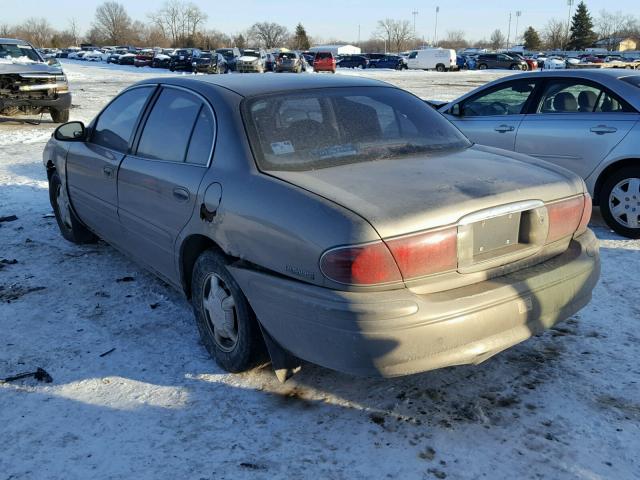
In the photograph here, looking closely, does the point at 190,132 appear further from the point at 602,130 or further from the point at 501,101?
the point at 501,101

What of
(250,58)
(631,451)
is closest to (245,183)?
(631,451)

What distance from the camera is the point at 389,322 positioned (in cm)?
251

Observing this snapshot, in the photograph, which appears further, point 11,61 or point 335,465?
point 11,61

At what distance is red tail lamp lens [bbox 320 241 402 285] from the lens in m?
2.50

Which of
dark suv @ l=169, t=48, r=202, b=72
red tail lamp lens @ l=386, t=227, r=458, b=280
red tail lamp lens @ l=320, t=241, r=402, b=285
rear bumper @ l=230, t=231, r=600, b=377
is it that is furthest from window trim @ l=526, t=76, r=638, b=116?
dark suv @ l=169, t=48, r=202, b=72

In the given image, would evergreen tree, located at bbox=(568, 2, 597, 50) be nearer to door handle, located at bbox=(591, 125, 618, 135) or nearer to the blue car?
the blue car

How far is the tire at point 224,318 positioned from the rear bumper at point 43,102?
12068 millimetres

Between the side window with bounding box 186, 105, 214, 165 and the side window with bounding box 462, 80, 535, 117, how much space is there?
13.3 ft

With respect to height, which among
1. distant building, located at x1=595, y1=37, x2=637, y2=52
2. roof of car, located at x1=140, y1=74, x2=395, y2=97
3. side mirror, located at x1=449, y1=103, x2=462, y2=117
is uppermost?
distant building, located at x1=595, y1=37, x2=637, y2=52

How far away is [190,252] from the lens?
3520mm

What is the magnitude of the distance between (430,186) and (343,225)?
574mm

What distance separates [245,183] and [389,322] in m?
1.00

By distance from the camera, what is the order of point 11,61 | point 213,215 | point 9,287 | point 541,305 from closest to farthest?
1. point 541,305
2. point 213,215
3. point 9,287
4. point 11,61

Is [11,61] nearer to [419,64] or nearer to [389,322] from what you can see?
[389,322]
